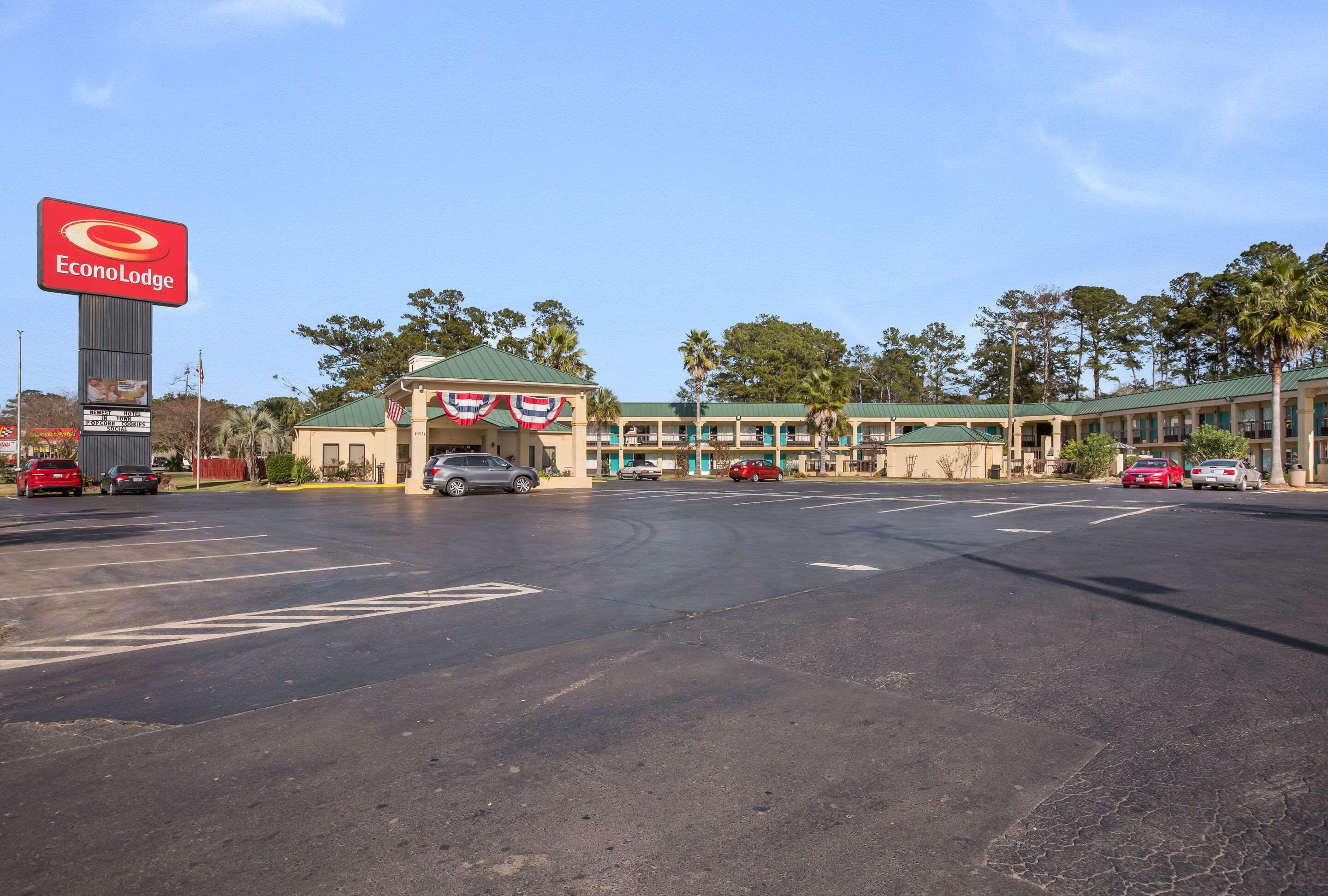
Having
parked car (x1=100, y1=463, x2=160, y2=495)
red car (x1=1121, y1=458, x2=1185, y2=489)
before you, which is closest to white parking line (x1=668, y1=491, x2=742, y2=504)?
red car (x1=1121, y1=458, x2=1185, y2=489)

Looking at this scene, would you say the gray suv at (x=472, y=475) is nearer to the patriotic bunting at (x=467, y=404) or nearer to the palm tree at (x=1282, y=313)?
the patriotic bunting at (x=467, y=404)

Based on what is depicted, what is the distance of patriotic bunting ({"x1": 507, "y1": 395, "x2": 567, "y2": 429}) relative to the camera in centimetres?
3681

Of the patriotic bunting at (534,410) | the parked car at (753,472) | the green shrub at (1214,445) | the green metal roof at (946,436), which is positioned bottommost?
the parked car at (753,472)

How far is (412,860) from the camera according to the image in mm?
3164

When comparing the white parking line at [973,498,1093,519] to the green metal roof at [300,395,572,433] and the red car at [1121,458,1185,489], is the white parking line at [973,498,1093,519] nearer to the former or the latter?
the red car at [1121,458,1185,489]

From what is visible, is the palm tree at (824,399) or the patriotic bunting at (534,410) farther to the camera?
the palm tree at (824,399)

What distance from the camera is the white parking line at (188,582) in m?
9.52

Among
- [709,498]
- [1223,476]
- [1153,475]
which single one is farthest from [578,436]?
[1223,476]

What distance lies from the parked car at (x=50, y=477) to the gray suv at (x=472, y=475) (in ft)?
52.4

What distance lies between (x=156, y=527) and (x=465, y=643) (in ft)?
50.1

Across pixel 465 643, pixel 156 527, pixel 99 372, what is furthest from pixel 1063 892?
pixel 99 372

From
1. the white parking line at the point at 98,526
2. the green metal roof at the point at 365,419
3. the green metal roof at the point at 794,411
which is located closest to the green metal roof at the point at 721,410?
→ the green metal roof at the point at 794,411

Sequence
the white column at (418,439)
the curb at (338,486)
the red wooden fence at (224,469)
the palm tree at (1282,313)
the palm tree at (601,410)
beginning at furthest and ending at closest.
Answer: the palm tree at (601,410) → the red wooden fence at (224,469) → the curb at (338,486) → the palm tree at (1282,313) → the white column at (418,439)

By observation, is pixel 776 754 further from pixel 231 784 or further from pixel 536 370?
pixel 536 370
